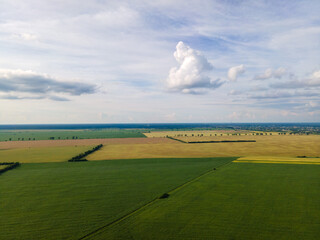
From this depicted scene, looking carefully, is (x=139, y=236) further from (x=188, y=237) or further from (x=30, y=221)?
(x=30, y=221)

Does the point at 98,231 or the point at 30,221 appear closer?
the point at 98,231

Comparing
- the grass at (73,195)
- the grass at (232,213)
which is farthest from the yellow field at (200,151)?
the grass at (232,213)

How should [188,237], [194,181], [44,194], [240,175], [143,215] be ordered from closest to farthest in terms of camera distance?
[188,237], [143,215], [44,194], [194,181], [240,175]

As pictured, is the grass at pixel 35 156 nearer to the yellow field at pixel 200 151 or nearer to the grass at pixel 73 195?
the yellow field at pixel 200 151

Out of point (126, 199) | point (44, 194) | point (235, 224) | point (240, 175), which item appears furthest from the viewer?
Result: point (240, 175)

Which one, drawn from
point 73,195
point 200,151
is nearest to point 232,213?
point 73,195

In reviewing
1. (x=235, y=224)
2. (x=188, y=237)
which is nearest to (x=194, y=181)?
(x=235, y=224)
